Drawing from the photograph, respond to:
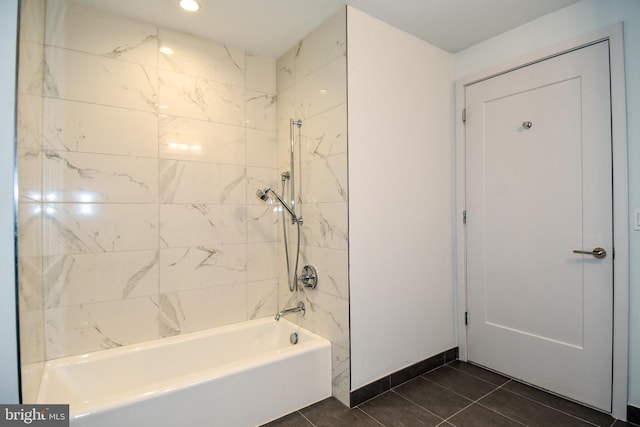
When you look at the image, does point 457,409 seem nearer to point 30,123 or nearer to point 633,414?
point 633,414

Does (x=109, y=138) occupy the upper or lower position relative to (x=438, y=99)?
lower

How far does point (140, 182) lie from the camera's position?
2107 mm

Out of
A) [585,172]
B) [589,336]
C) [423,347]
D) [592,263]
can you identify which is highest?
[585,172]

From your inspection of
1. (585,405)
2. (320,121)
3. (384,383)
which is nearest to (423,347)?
(384,383)

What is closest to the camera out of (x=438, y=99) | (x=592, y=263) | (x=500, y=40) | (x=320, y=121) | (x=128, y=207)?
(x=592, y=263)

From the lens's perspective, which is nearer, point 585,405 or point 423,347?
point 585,405

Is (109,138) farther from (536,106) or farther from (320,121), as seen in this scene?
(536,106)

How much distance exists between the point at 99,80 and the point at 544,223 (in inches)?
120

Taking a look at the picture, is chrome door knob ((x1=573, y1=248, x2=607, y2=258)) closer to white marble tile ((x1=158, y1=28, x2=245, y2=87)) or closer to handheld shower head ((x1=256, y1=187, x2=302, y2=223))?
handheld shower head ((x1=256, y1=187, x2=302, y2=223))

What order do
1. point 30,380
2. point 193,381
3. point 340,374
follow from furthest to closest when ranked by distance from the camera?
1. point 340,374
2. point 193,381
3. point 30,380

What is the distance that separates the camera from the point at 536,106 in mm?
2168

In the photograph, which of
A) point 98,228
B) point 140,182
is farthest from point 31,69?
point 98,228

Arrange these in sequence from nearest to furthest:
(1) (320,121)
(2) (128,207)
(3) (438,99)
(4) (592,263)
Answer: (4) (592,263) → (2) (128,207) → (1) (320,121) → (3) (438,99)

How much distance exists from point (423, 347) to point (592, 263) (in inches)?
48.3
